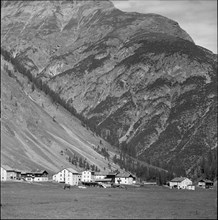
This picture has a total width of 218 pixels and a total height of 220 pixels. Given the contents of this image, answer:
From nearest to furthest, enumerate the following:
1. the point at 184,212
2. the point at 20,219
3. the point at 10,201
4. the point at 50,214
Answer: the point at 20,219, the point at 50,214, the point at 184,212, the point at 10,201

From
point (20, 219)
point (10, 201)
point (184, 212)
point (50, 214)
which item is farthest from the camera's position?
point (10, 201)

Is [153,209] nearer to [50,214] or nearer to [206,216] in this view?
[206,216]

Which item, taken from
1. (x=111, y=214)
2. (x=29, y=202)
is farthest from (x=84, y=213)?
(x=29, y=202)

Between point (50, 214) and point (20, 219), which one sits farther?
point (50, 214)

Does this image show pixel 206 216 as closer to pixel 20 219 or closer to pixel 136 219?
pixel 136 219

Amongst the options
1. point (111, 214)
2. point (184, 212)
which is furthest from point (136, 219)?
point (184, 212)

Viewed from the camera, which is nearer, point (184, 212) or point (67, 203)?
point (184, 212)

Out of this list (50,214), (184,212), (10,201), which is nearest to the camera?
(50,214)

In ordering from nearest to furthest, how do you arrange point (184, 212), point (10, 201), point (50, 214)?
point (50, 214) → point (184, 212) → point (10, 201)
